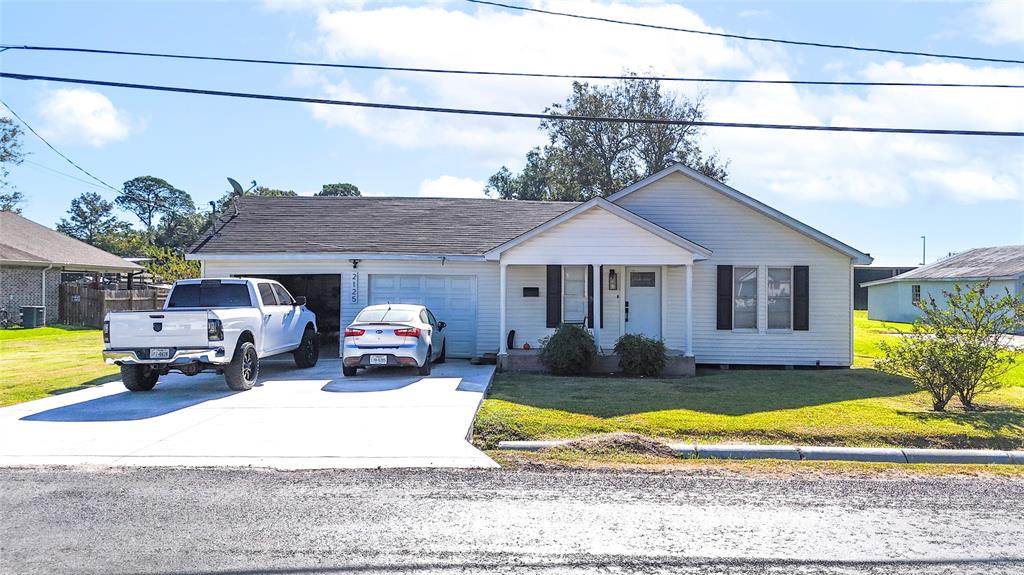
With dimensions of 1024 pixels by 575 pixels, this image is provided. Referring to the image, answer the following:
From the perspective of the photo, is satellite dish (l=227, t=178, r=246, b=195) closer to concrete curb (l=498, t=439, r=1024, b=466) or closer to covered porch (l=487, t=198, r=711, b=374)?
covered porch (l=487, t=198, r=711, b=374)

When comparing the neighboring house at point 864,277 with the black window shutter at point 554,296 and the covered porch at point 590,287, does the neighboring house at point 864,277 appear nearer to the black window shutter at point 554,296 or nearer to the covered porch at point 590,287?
the covered porch at point 590,287

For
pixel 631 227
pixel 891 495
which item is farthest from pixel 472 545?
pixel 631 227

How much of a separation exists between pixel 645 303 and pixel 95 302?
23.7m

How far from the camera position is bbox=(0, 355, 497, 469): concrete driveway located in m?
8.07

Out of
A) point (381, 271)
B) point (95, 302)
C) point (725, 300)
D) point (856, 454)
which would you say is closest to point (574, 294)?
point (725, 300)

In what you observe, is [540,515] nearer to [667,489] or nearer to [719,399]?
[667,489]

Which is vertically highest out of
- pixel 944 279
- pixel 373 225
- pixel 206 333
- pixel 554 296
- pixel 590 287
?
pixel 373 225

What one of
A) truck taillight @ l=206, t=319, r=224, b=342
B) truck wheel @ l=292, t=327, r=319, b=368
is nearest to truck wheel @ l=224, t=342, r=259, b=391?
truck taillight @ l=206, t=319, r=224, b=342

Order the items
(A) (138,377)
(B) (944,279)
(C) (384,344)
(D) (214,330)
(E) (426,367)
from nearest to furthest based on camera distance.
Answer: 1. (D) (214,330)
2. (A) (138,377)
3. (C) (384,344)
4. (E) (426,367)
5. (B) (944,279)

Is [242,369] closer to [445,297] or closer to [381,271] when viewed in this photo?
[381,271]

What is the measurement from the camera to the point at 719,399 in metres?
11.7

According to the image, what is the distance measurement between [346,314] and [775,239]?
1069cm

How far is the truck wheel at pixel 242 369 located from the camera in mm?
12500

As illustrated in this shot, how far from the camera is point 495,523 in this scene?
18.6 ft
